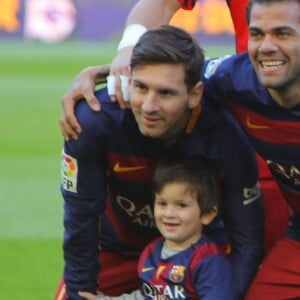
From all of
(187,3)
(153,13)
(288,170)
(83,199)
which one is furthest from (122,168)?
(187,3)

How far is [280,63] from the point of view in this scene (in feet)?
15.5

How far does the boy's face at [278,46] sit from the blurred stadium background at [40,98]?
1.99m

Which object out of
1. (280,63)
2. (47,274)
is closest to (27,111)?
(47,274)

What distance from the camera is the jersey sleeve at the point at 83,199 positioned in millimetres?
4934

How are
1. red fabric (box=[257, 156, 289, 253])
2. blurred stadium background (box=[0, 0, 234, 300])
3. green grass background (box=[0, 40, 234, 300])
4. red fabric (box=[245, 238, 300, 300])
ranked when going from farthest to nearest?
blurred stadium background (box=[0, 0, 234, 300]), green grass background (box=[0, 40, 234, 300]), red fabric (box=[257, 156, 289, 253]), red fabric (box=[245, 238, 300, 300])

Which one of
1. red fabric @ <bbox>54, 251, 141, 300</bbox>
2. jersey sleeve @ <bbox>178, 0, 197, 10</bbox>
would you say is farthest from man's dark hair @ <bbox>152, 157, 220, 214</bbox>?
jersey sleeve @ <bbox>178, 0, 197, 10</bbox>

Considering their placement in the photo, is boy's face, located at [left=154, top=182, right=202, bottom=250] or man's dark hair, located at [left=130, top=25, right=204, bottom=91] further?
boy's face, located at [left=154, top=182, right=202, bottom=250]

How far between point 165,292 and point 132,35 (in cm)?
113

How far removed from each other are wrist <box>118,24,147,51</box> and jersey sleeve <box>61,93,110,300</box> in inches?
15.3

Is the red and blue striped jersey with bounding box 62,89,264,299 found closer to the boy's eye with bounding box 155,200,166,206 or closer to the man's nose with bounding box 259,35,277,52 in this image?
the boy's eye with bounding box 155,200,166,206

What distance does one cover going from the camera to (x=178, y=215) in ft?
16.3

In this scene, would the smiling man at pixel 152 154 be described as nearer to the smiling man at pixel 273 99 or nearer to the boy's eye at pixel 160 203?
the smiling man at pixel 273 99

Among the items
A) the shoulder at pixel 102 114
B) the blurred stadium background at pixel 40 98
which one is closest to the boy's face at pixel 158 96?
the shoulder at pixel 102 114

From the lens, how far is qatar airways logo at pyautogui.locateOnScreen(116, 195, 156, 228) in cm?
536
